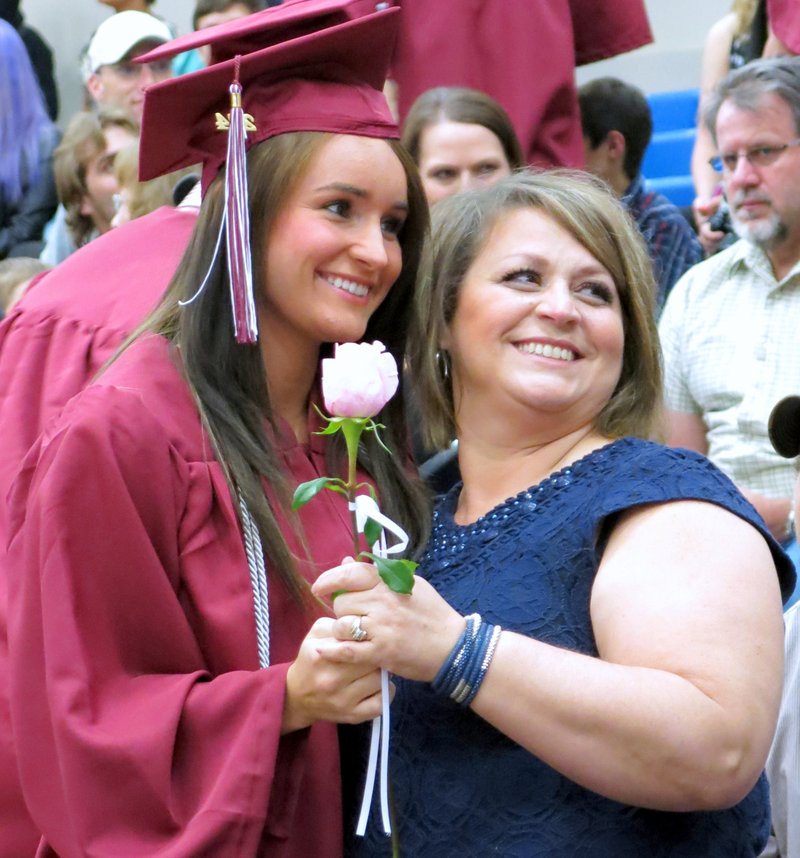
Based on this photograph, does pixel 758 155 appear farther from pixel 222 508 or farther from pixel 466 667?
pixel 466 667

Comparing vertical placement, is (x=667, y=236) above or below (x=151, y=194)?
below

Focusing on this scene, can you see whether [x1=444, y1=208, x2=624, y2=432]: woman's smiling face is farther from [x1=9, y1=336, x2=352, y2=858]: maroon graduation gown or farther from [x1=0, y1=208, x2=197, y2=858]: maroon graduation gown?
[x1=0, y1=208, x2=197, y2=858]: maroon graduation gown

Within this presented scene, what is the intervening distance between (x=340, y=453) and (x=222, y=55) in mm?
646

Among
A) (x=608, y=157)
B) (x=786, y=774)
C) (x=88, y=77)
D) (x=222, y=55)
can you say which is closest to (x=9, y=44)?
(x=88, y=77)

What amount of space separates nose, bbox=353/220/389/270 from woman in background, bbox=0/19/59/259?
3.75 metres

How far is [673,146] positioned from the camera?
689cm

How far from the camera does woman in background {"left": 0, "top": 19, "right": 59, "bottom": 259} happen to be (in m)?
5.92

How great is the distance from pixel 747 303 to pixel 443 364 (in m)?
1.85

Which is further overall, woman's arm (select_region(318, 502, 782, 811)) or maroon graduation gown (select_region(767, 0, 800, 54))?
maroon graduation gown (select_region(767, 0, 800, 54))

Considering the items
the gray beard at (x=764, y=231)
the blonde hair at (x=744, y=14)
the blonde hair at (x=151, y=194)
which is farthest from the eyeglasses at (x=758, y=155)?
the blonde hair at (x=151, y=194)

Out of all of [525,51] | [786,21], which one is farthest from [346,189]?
[786,21]

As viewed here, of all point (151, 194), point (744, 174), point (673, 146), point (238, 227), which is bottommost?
point (673, 146)

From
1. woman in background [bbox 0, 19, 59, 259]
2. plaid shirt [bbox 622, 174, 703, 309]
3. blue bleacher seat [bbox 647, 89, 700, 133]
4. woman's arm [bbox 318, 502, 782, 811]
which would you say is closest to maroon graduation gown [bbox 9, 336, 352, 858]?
woman's arm [bbox 318, 502, 782, 811]

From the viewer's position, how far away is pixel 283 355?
2.47 m
